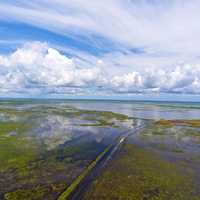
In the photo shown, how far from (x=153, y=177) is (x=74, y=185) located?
6776 millimetres

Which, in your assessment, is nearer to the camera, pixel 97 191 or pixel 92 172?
pixel 97 191

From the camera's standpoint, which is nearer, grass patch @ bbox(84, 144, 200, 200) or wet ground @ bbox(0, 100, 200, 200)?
grass patch @ bbox(84, 144, 200, 200)

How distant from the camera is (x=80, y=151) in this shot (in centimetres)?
2002

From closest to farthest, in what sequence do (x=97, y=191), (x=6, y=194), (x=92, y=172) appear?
(x=6, y=194) < (x=97, y=191) < (x=92, y=172)

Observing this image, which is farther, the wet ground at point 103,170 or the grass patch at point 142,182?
the wet ground at point 103,170

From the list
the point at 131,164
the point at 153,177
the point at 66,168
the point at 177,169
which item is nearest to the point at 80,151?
the point at 66,168

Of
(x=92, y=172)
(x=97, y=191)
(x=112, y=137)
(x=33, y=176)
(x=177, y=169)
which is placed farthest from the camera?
(x=112, y=137)

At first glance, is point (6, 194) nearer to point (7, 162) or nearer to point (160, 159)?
point (7, 162)

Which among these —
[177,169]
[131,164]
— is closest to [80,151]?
[131,164]

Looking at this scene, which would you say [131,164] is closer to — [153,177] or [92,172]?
[153,177]

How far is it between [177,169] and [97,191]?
8511 millimetres

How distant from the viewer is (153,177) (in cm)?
1399

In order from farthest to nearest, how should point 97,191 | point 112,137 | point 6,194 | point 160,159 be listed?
point 112,137 < point 160,159 < point 97,191 < point 6,194

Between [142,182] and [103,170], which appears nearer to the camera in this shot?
[142,182]
